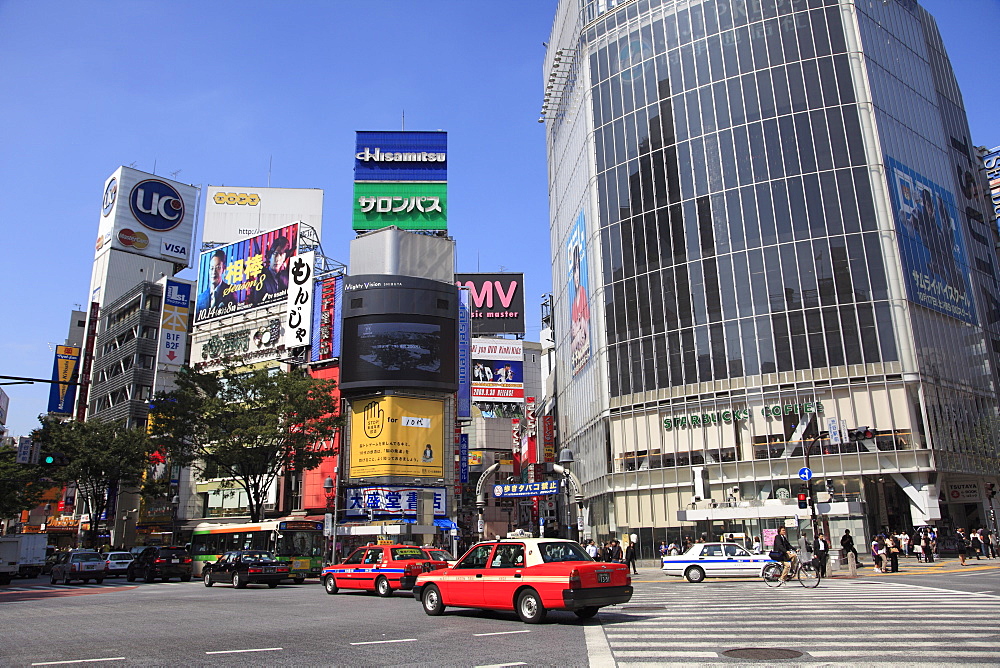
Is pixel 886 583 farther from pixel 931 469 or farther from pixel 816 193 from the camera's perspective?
pixel 816 193

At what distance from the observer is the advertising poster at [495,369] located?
332 ft

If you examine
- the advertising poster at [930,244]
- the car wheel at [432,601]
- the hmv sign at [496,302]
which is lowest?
the car wheel at [432,601]

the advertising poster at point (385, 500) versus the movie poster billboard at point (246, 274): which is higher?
the movie poster billboard at point (246, 274)

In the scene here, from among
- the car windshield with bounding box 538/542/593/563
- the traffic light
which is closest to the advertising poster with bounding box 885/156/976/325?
the car windshield with bounding box 538/542/593/563

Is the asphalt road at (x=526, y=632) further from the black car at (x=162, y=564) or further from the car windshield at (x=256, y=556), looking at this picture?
the black car at (x=162, y=564)

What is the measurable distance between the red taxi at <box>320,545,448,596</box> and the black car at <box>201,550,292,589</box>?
157 inches

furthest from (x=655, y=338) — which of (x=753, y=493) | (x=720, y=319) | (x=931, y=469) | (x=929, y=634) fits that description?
(x=929, y=634)

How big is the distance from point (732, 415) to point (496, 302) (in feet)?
203

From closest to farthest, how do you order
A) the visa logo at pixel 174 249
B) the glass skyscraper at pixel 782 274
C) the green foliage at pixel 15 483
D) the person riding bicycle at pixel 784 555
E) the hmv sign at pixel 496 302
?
the person riding bicycle at pixel 784 555
the glass skyscraper at pixel 782 274
the green foliage at pixel 15 483
the visa logo at pixel 174 249
the hmv sign at pixel 496 302

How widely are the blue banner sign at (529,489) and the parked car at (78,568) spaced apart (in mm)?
26214

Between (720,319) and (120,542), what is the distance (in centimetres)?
6438

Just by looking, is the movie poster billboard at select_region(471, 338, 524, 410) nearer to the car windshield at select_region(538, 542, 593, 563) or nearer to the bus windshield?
the bus windshield

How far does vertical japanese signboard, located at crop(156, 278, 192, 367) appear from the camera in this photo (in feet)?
257

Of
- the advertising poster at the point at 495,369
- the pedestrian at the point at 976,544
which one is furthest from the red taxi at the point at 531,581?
the advertising poster at the point at 495,369
